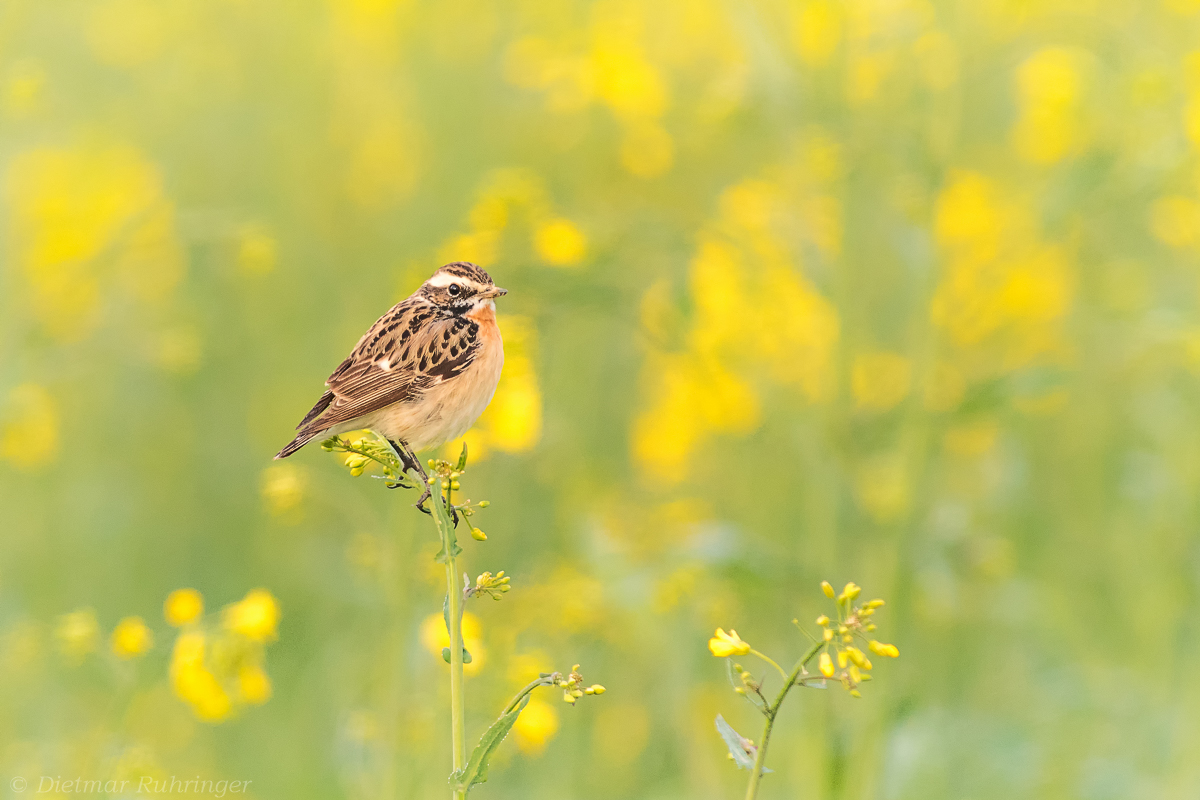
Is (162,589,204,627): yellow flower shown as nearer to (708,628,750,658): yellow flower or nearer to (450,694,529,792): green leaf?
(450,694,529,792): green leaf

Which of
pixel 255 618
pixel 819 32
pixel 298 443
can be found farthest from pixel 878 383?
pixel 298 443

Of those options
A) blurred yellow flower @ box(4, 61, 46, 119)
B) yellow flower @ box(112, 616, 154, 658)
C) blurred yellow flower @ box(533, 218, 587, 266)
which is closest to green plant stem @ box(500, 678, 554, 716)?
yellow flower @ box(112, 616, 154, 658)

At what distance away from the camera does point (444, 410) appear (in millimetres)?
2314

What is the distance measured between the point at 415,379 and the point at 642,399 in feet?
18.2

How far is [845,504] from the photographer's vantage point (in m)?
4.82

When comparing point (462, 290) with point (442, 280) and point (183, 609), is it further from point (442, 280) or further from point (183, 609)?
point (183, 609)

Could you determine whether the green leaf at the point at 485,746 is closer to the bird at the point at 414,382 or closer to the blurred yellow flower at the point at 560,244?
the bird at the point at 414,382

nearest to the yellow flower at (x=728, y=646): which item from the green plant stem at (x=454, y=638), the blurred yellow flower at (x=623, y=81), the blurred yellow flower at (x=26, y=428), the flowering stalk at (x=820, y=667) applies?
the flowering stalk at (x=820, y=667)

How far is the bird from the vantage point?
230cm

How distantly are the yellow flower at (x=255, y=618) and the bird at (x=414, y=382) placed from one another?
114 cm

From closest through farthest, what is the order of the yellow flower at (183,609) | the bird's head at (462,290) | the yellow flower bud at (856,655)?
the yellow flower bud at (856,655) < the bird's head at (462,290) < the yellow flower at (183,609)

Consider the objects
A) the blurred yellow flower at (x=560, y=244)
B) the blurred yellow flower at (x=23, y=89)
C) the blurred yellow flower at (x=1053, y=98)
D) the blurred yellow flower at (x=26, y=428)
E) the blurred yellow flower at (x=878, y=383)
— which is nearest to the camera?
the blurred yellow flower at (x=560, y=244)

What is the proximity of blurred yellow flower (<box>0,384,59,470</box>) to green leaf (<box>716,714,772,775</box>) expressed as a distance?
3855 mm

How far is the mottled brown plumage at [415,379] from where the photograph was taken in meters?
2.30
